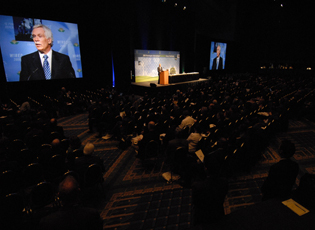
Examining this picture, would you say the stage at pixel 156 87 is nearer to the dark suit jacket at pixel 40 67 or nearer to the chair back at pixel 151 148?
the dark suit jacket at pixel 40 67

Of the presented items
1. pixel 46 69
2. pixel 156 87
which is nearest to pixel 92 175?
pixel 156 87

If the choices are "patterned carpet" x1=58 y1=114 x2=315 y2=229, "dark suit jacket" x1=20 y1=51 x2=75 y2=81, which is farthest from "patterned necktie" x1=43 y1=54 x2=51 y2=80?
"patterned carpet" x1=58 y1=114 x2=315 y2=229

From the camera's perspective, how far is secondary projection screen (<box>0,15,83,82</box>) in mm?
10758

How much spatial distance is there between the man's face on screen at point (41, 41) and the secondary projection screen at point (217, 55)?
1950 centimetres

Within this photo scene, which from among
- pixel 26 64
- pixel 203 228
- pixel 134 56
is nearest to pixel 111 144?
pixel 203 228

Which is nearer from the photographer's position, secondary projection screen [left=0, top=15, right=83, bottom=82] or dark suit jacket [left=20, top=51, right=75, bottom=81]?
secondary projection screen [left=0, top=15, right=83, bottom=82]

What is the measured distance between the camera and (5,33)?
1070cm

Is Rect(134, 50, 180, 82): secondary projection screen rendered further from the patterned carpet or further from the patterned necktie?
the patterned carpet

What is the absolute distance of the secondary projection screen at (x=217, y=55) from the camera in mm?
24641

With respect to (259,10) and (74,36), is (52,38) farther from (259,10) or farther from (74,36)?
(259,10)

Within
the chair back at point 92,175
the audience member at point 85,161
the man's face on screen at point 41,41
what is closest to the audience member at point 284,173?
the chair back at point 92,175

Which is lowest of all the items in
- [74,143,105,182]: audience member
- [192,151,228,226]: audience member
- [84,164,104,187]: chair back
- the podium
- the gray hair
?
[84,164,104,187]: chair back

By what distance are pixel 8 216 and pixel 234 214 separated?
2.90 m

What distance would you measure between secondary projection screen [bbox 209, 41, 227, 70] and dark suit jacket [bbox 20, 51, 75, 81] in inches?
727
